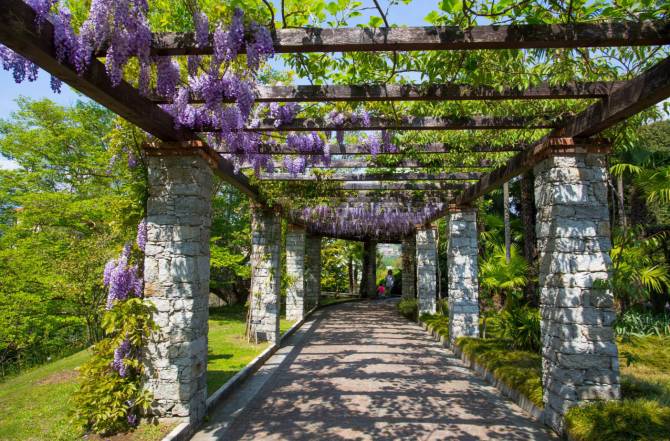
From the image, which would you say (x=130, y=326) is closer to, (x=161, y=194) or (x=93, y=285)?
(x=161, y=194)

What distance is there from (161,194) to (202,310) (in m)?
1.17

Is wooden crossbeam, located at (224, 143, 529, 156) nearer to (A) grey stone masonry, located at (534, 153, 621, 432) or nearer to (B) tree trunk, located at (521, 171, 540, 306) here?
(A) grey stone masonry, located at (534, 153, 621, 432)

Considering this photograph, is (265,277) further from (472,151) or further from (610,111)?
(610,111)

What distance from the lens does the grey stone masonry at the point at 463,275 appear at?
7.20 meters

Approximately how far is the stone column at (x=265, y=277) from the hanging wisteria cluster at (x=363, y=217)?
158 cm

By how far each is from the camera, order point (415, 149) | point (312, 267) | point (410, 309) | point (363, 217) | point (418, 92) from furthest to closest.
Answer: point (312, 267) → point (410, 309) → point (363, 217) → point (415, 149) → point (418, 92)

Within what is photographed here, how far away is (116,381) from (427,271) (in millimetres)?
8047

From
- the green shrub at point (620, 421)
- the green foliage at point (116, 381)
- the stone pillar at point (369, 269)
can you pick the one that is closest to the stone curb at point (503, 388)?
the green shrub at point (620, 421)

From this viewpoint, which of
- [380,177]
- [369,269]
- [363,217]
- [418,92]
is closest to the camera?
[418,92]

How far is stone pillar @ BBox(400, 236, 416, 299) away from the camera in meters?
15.0

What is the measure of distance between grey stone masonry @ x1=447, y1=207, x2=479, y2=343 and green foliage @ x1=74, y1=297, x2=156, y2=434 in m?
5.03

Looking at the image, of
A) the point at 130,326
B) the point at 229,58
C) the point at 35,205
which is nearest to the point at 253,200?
the point at 130,326

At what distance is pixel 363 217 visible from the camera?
1122cm

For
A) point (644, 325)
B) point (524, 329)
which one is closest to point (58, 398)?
point (524, 329)
